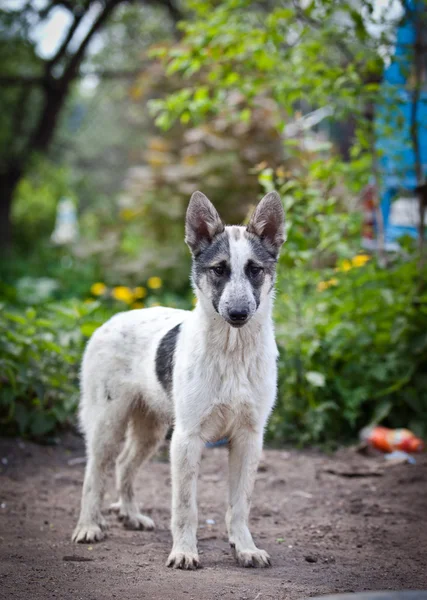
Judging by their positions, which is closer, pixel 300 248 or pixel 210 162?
pixel 300 248

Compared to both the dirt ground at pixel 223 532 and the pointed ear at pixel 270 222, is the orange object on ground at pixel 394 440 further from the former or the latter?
the pointed ear at pixel 270 222

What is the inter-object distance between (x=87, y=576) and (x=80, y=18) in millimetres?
13355

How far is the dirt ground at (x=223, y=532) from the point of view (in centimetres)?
372

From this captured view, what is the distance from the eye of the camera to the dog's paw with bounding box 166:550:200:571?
156 inches

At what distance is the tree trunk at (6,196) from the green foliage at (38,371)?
9.67 meters

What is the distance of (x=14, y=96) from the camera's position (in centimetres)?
1745

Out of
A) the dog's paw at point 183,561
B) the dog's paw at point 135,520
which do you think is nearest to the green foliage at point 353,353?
the dog's paw at point 135,520

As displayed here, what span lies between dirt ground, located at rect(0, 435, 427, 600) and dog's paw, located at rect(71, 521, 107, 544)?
6cm

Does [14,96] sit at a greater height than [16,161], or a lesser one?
greater

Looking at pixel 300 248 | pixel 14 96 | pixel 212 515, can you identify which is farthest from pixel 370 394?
pixel 14 96

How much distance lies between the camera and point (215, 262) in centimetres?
408

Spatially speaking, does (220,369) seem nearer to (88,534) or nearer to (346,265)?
(88,534)

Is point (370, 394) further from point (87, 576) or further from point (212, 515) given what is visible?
point (87, 576)

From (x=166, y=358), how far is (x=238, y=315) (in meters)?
0.81
